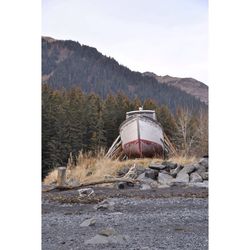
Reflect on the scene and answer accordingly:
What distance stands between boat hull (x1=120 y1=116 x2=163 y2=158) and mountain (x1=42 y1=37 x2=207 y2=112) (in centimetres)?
44

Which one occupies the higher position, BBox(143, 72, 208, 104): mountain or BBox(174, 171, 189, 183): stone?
BBox(143, 72, 208, 104): mountain

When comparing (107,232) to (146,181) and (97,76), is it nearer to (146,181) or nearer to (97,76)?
(97,76)

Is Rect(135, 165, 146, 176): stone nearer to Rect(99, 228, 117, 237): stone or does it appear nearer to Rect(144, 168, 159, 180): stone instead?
Rect(144, 168, 159, 180): stone

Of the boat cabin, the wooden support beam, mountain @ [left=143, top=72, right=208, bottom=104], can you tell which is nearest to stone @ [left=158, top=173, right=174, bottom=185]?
the boat cabin

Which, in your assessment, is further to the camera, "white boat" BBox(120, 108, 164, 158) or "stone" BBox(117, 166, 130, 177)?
"stone" BBox(117, 166, 130, 177)

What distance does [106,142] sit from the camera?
Answer: 128 inches

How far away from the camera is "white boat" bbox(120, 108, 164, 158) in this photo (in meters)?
3.52

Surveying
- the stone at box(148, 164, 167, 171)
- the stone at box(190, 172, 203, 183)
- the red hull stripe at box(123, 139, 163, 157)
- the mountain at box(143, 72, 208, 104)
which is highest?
the mountain at box(143, 72, 208, 104)

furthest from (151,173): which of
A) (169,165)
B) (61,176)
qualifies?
(61,176)

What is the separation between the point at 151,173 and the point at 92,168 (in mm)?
693

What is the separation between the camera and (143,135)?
4.07 meters
